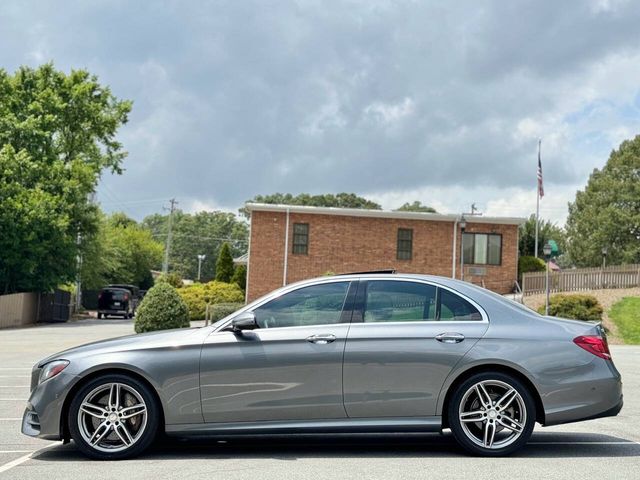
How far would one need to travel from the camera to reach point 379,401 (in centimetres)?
696

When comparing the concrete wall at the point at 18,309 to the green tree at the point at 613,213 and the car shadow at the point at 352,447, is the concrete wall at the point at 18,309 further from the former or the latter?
the green tree at the point at 613,213

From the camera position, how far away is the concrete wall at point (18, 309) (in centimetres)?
3719

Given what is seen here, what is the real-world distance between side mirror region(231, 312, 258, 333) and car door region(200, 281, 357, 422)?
0.19 ft

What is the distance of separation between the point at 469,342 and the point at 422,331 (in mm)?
419

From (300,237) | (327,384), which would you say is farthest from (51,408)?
(300,237)

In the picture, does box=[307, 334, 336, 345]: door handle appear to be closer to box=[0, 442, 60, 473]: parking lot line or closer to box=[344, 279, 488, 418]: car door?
box=[344, 279, 488, 418]: car door

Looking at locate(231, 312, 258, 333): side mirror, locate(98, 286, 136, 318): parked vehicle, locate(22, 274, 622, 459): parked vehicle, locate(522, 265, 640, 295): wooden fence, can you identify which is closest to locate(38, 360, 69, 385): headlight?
locate(22, 274, 622, 459): parked vehicle

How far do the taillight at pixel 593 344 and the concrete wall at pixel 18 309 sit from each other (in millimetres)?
34136

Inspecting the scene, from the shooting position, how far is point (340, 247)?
1614 inches

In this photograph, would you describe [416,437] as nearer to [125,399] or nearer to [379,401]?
[379,401]

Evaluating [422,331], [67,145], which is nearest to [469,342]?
[422,331]

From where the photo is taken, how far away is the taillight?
7133 millimetres

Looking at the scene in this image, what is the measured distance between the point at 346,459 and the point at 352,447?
0.64m

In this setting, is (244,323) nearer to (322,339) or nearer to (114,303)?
(322,339)
